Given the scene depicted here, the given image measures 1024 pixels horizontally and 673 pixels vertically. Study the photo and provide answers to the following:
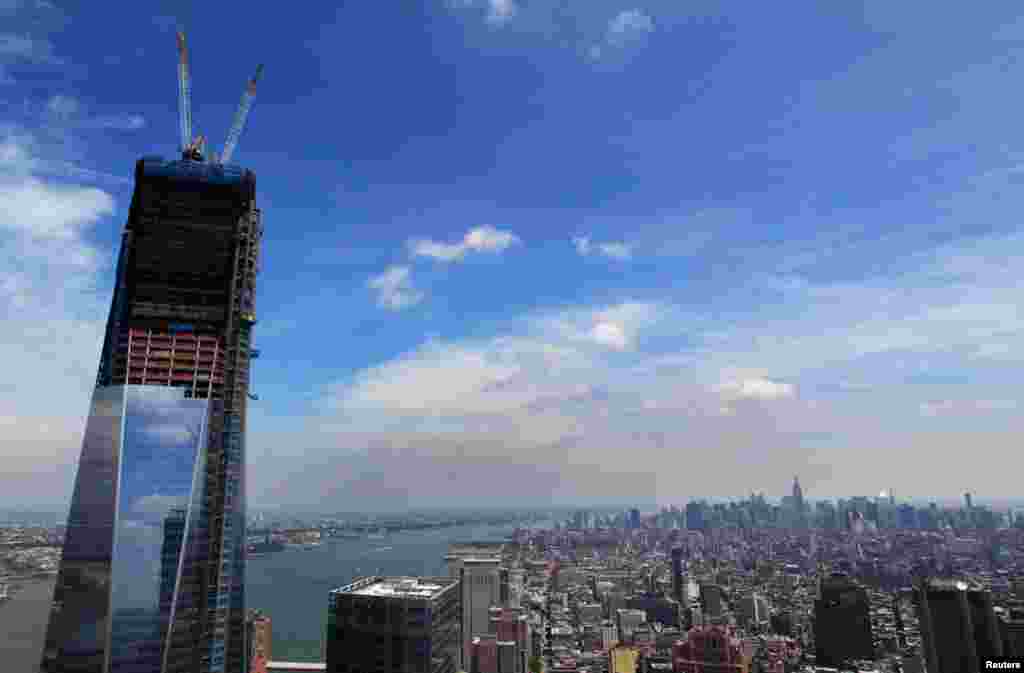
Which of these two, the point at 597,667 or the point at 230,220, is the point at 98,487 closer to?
the point at 230,220

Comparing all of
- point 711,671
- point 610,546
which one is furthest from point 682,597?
point 610,546

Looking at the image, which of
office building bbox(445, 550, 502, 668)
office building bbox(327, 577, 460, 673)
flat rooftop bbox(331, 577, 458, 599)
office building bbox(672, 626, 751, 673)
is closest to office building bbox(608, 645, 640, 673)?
office building bbox(672, 626, 751, 673)

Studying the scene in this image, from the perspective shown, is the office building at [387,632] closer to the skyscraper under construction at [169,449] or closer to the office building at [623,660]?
the skyscraper under construction at [169,449]

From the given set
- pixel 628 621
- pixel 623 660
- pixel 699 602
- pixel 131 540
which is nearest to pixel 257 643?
pixel 131 540

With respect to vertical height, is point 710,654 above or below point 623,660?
above

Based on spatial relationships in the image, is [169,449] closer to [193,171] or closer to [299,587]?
[193,171]
